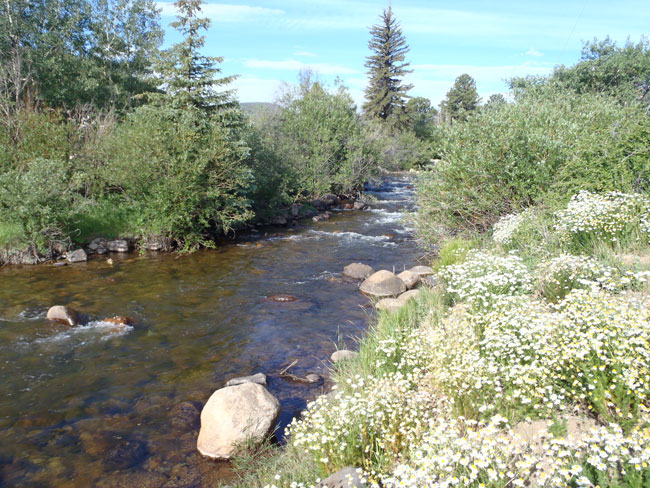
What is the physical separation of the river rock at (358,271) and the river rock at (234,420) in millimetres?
7206

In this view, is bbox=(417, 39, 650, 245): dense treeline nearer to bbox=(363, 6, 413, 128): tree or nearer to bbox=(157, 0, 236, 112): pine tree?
bbox=(157, 0, 236, 112): pine tree

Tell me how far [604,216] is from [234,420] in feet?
24.1

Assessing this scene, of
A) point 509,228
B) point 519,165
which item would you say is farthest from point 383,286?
point 519,165

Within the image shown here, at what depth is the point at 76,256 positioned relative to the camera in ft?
47.3

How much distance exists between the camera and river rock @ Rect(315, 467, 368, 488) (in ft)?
12.2

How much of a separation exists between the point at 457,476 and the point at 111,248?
15.2 m

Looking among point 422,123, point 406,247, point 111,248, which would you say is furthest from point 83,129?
point 422,123

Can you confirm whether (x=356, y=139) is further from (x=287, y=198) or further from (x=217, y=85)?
(x=217, y=85)

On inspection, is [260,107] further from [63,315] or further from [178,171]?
[63,315]

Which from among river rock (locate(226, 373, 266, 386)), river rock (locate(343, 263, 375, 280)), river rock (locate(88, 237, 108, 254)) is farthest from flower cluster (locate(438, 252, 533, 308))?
river rock (locate(88, 237, 108, 254))

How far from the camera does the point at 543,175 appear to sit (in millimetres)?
11234

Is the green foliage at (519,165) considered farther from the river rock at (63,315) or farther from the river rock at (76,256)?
the river rock at (76,256)

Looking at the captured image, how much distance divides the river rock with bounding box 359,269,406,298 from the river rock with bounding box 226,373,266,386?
4.70m

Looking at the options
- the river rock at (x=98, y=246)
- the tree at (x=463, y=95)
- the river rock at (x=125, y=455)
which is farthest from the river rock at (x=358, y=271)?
the tree at (x=463, y=95)
